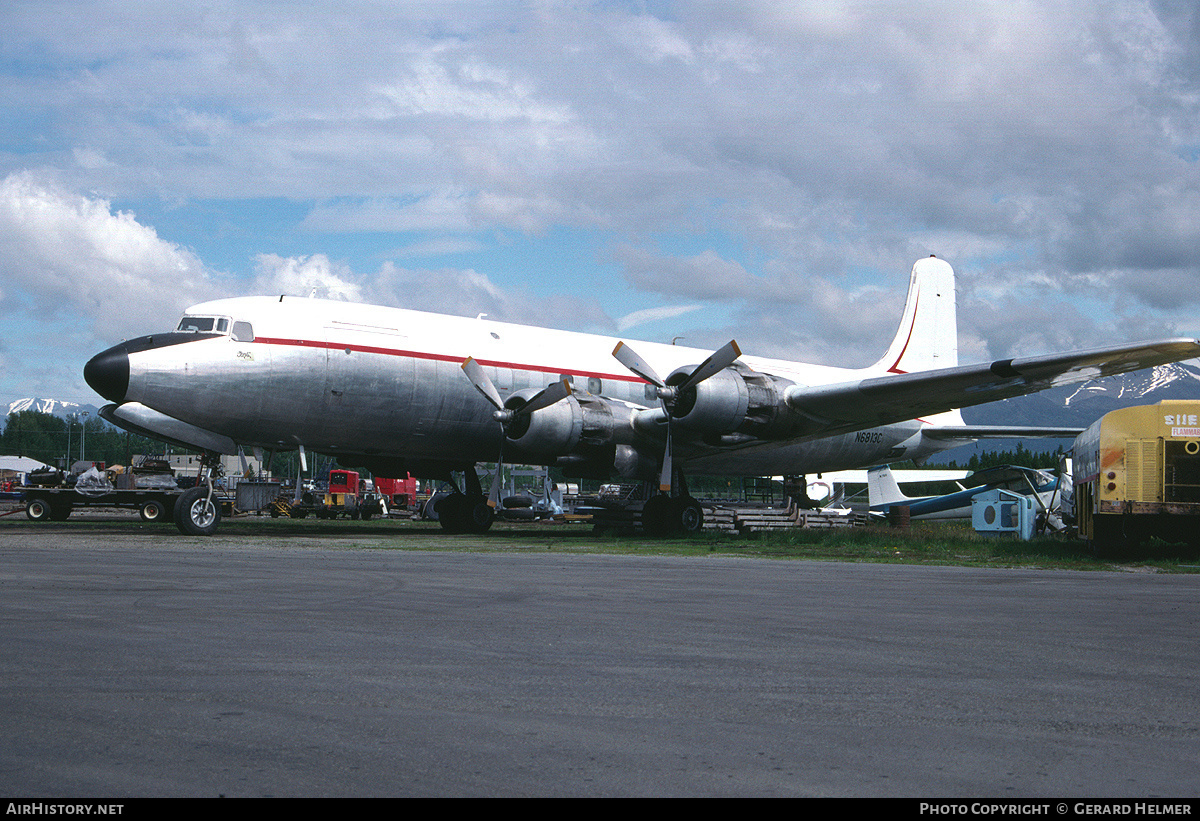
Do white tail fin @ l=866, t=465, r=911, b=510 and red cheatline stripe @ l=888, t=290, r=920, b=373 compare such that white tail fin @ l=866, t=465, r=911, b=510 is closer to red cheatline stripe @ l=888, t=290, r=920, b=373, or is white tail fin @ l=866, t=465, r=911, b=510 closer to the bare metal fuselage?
red cheatline stripe @ l=888, t=290, r=920, b=373

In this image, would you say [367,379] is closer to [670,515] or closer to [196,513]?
[196,513]

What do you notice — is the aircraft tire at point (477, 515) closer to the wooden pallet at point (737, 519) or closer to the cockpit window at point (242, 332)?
the wooden pallet at point (737, 519)

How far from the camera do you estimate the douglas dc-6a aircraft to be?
19.5m

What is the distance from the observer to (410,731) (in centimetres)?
425

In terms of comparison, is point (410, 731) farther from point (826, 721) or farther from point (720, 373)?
point (720, 373)

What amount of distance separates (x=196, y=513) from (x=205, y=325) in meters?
3.77

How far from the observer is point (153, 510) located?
97.0 feet

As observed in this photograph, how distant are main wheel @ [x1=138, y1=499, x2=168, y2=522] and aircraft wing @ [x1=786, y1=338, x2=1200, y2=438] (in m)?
19.3

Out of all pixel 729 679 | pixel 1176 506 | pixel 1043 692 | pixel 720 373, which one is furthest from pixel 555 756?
pixel 720 373

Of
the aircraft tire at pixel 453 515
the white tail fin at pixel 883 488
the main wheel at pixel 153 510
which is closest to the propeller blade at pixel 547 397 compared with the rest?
the aircraft tire at pixel 453 515

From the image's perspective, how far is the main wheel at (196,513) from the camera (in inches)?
768

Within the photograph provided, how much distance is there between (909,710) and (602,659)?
6.50 ft

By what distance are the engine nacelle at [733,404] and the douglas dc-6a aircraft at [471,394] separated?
1.7 inches

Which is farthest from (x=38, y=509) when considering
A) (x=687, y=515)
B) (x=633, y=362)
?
(x=687, y=515)
